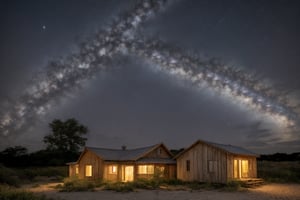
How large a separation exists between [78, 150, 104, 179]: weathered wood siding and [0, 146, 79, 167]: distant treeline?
64.5ft

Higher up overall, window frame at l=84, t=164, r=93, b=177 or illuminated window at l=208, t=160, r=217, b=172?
illuminated window at l=208, t=160, r=217, b=172

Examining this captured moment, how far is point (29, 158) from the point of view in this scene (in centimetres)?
5338

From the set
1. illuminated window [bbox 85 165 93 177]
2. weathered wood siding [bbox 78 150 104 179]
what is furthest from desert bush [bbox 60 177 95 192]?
illuminated window [bbox 85 165 93 177]

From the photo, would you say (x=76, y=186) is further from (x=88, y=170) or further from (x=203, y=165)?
(x=203, y=165)

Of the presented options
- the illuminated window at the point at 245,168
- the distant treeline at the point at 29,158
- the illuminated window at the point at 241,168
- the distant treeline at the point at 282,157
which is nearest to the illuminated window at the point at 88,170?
the illuminated window at the point at 241,168

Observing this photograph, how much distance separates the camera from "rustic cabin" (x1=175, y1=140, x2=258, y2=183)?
86.9 ft

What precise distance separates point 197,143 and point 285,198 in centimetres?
1155

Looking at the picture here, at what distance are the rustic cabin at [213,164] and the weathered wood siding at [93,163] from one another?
301 inches

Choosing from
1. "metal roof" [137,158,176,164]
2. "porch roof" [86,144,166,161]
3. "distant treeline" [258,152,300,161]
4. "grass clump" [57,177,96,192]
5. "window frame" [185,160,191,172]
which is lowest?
"distant treeline" [258,152,300,161]

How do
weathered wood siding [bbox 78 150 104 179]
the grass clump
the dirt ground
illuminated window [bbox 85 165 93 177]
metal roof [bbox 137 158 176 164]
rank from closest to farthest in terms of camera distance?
1. the dirt ground
2. the grass clump
3. metal roof [bbox 137 158 176 164]
4. weathered wood siding [bbox 78 150 104 179]
5. illuminated window [bbox 85 165 93 177]

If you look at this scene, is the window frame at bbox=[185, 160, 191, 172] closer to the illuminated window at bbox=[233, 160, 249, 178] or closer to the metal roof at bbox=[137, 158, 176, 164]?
the metal roof at bbox=[137, 158, 176, 164]

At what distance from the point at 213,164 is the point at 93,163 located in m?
12.0

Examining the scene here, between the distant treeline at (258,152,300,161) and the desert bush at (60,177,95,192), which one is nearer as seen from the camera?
the desert bush at (60,177,95,192)

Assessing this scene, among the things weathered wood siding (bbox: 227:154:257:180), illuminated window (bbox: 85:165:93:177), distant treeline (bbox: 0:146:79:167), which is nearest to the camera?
weathered wood siding (bbox: 227:154:257:180)
